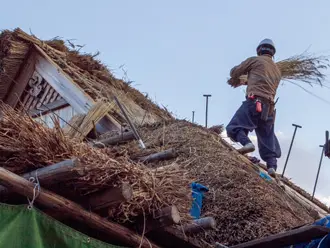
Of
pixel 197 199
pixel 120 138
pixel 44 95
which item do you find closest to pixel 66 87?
pixel 44 95

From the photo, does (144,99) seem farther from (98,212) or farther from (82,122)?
(98,212)

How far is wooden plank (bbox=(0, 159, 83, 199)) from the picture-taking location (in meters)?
3.49

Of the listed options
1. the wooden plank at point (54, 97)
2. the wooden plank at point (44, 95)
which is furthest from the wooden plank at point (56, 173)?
the wooden plank at point (44, 95)

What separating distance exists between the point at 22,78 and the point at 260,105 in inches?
114

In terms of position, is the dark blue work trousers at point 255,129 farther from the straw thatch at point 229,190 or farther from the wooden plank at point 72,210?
the wooden plank at point 72,210

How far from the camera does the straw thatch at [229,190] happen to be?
4.91 metres

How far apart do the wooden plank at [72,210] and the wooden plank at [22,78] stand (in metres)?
3.89

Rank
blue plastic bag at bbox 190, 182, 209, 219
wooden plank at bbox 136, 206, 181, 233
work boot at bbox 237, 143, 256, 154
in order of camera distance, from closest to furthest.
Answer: wooden plank at bbox 136, 206, 181, 233 < blue plastic bag at bbox 190, 182, 209, 219 < work boot at bbox 237, 143, 256, 154

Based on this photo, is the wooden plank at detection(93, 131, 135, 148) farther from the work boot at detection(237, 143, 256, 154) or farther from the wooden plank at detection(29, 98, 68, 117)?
the work boot at detection(237, 143, 256, 154)

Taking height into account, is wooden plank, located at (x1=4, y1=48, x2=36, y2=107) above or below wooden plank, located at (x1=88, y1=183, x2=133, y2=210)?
above

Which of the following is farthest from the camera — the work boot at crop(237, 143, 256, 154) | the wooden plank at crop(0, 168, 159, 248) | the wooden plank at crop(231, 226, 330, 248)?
the work boot at crop(237, 143, 256, 154)

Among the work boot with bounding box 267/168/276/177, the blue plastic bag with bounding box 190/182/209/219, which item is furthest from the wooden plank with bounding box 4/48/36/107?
the blue plastic bag with bounding box 190/182/209/219

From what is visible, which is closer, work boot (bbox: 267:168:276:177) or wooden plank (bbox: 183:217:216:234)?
wooden plank (bbox: 183:217:216:234)

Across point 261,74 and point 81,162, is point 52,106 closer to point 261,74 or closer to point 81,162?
point 261,74
